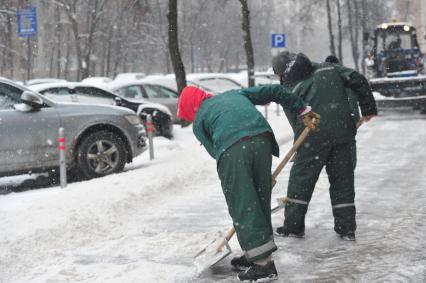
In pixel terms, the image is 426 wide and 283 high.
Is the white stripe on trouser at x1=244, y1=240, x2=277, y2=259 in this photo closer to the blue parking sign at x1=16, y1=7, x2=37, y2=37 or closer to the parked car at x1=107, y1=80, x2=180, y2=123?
the parked car at x1=107, y1=80, x2=180, y2=123

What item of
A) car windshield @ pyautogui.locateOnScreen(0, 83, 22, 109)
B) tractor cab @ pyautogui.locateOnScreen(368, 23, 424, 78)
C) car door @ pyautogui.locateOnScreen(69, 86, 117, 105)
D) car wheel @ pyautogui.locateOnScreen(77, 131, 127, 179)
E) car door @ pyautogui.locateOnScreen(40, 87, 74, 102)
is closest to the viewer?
car windshield @ pyautogui.locateOnScreen(0, 83, 22, 109)

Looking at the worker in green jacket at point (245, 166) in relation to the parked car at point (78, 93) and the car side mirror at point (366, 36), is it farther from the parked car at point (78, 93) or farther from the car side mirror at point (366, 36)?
the car side mirror at point (366, 36)

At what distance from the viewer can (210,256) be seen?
191 inches

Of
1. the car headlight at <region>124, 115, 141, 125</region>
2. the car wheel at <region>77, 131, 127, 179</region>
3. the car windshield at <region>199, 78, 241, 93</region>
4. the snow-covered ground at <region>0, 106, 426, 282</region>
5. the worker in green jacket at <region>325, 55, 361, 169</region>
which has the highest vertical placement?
the car windshield at <region>199, 78, 241, 93</region>

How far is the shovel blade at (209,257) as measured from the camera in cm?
474

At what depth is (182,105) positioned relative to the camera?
15.8 ft

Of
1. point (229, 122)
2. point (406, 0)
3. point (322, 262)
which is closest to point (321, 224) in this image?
point (322, 262)

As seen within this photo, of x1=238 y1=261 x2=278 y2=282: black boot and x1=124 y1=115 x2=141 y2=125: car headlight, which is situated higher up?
x1=124 y1=115 x2=141 y2=125: car headlight

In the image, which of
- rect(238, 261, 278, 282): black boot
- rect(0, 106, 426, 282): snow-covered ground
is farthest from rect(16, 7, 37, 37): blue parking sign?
A: rect(238, 261, 278, 282): black boot

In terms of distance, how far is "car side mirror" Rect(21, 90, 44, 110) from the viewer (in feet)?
29.1

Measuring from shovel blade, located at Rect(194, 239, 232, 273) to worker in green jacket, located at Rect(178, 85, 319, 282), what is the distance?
225mm

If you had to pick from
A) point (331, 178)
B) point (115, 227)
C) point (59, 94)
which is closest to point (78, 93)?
point (59, 94)

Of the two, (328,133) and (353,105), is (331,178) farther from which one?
(353,105)

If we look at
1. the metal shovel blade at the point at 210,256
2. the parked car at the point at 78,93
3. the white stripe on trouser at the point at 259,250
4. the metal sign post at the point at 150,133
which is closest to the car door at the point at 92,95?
the parked car at the point at 78,93
